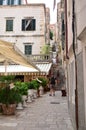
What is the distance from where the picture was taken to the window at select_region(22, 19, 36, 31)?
4649cm

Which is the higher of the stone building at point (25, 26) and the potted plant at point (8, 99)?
the stone building at point (25, 26)

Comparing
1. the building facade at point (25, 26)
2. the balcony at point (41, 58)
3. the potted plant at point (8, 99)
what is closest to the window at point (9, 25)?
the building facade at point (25, 26)

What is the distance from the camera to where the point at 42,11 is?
46906mm

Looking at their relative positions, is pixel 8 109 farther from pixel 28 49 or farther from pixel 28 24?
pixel 28 24

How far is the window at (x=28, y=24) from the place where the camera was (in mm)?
46491

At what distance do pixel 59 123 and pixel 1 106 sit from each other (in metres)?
3.56

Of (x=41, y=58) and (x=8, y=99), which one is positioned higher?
(x=8, y=99)

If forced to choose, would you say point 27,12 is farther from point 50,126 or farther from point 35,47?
point 50,126

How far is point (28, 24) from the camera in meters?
46.6

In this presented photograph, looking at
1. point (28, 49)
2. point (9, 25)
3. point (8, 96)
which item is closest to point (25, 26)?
point (9, 25)

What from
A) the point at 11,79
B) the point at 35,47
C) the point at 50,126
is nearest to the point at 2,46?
the point at 50,126

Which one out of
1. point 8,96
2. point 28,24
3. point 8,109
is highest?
point 28,24

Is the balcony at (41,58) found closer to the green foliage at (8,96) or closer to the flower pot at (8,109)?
the green foliage at (8,96)

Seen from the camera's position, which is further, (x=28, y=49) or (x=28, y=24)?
(x=28, y=24)
